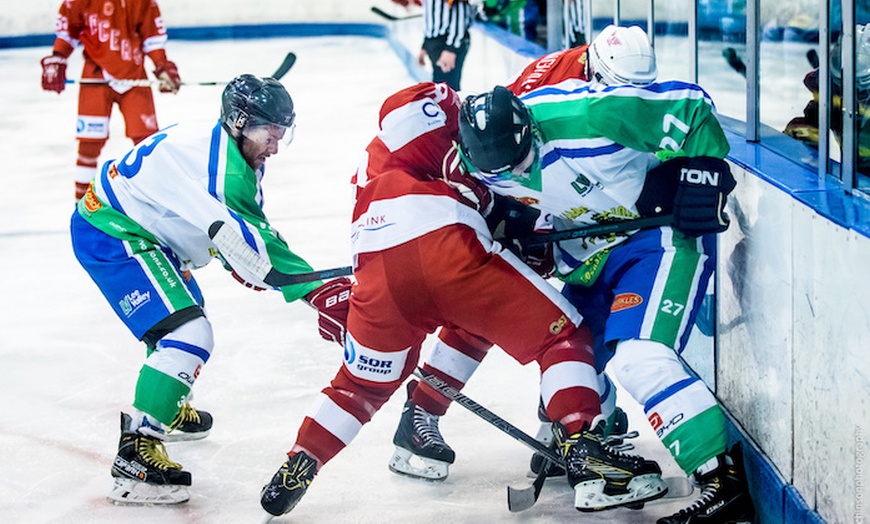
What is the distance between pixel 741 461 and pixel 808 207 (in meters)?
0.50

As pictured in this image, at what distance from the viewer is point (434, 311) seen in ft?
7.54

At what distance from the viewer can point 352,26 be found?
544 inches

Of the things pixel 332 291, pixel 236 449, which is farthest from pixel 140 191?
pixel 236 449

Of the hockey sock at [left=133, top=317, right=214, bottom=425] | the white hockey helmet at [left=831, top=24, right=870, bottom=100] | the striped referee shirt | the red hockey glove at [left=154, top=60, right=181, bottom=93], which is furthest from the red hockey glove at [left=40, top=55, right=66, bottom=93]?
the white hockey helmet at [left=831, top=24, right=870, bottom=100]

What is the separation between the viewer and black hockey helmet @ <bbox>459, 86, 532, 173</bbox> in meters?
2.12

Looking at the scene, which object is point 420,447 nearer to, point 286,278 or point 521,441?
point 521,441

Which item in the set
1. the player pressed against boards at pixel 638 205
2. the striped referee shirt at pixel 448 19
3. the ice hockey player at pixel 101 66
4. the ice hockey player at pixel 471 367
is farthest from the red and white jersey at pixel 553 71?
the striped referee shirt at pixel 448 19

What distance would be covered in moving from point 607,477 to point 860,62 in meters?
0.84

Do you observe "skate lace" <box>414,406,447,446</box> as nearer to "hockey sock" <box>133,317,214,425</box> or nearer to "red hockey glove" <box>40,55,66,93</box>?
"hockey sock" <box>133,317,214,425</box>

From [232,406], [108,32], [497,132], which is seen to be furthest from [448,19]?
[497,132]

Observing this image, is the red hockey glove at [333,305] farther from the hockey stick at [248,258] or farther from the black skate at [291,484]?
the black skate at [291,484]

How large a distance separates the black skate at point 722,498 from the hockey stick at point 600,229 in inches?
17.7

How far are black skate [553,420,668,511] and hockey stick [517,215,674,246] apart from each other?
1.32 feet

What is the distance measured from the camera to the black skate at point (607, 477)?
7.07 ft
